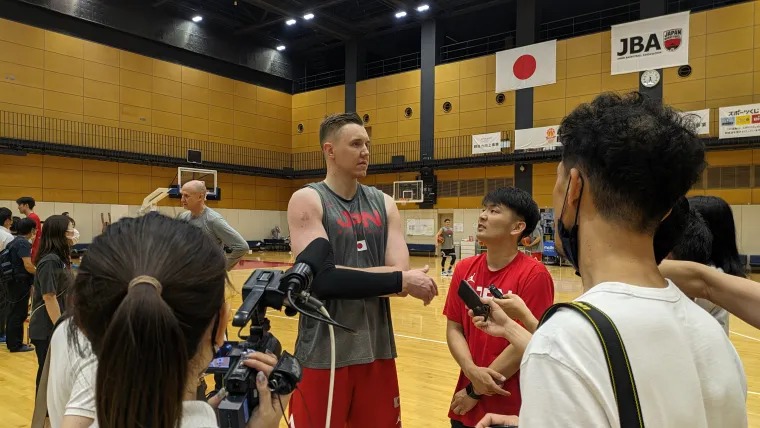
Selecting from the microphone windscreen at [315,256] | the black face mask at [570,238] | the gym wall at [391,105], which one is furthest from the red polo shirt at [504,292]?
the gym wall at [391,105]

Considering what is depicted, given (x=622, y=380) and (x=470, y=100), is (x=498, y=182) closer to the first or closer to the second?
(x=470, y=100)

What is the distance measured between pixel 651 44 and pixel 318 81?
15.8 metres

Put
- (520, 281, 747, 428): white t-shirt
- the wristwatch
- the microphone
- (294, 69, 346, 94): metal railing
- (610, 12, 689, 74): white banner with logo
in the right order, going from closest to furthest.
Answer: (520, 281, 747, 428): white t-shirt < the microphone < the wristwatch < (610, 12, 689, 74): white banner with logo < (294, 69, 346, 94): metal railing

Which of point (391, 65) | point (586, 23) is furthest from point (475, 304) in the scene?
point (391, 65)

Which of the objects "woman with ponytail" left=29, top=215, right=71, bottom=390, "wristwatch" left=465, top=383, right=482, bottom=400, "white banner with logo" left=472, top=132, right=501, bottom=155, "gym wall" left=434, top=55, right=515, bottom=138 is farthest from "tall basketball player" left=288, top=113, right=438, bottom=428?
"gym wall" left=434, top=55, right=515, bottom=138

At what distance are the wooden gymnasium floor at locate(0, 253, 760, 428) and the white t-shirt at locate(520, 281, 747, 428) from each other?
2.98 m

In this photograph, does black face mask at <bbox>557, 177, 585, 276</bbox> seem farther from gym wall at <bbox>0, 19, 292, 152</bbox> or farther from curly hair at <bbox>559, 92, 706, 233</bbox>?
gym wall at <bbox>0, 19, 292, 152</bbox>

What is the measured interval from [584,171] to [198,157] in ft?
68.9

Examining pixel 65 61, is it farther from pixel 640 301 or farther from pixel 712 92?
pixel 712 92

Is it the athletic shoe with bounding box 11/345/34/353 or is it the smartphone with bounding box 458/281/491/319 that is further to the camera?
the athletic shoe with bounding box 11/345/34/353

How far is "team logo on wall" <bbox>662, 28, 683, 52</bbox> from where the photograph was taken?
1408 cm

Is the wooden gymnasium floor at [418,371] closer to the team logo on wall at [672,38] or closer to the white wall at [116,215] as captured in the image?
the white wall at [116,215]

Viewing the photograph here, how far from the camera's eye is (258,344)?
3.34ft

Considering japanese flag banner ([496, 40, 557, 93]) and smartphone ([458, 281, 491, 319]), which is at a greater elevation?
japanese flag banner ([496, 40, 557, 93])
